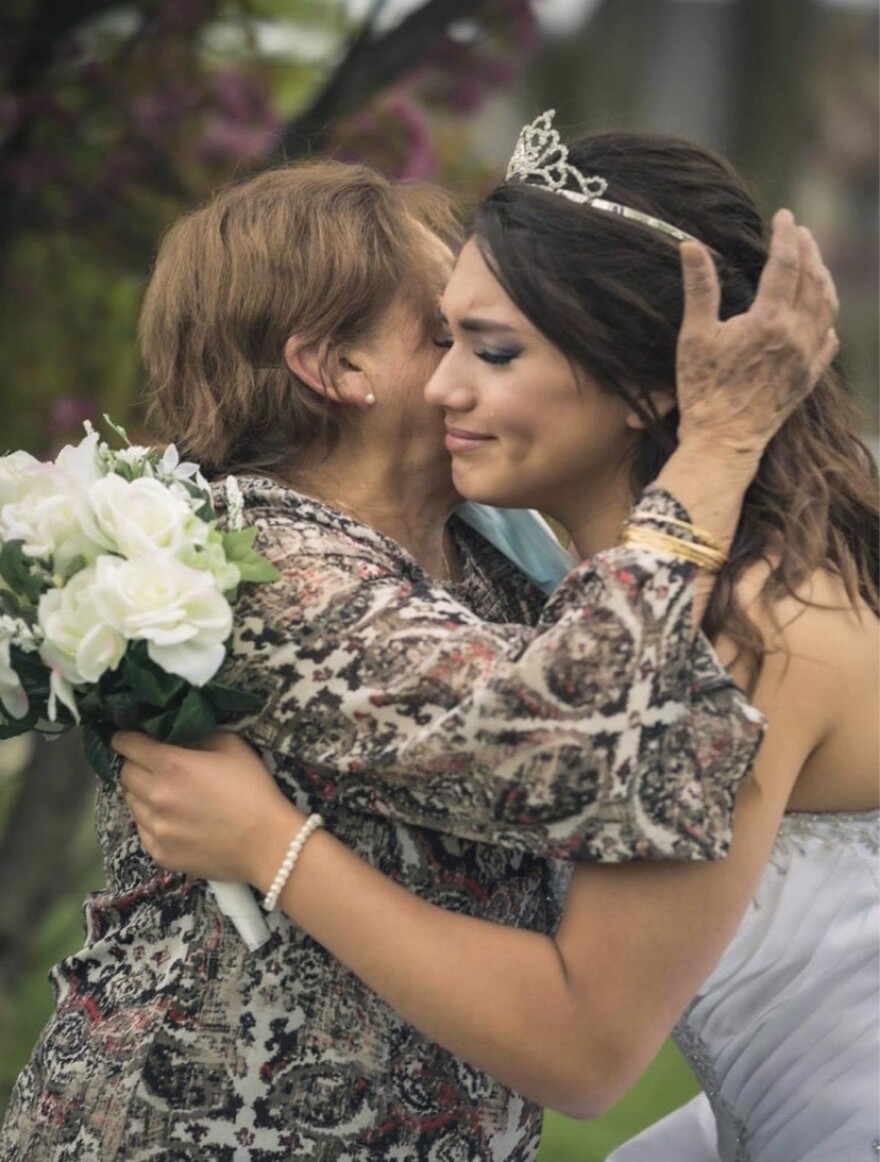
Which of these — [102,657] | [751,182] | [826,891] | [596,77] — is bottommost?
[596,77]

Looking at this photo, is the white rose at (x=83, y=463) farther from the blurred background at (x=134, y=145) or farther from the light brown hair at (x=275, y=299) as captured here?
the blurred background at (x=134, y=145)

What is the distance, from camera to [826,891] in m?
2.93

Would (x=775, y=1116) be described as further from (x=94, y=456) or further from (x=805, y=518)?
(x=94, y=456)

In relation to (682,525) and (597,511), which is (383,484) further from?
(682,525)

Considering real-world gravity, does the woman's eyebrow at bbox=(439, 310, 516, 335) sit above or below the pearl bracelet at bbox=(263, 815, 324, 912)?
above

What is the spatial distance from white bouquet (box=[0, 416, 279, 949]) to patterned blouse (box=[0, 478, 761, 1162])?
0.29 feet

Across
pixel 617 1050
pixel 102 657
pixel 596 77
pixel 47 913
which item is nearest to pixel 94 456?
pixel 102 657

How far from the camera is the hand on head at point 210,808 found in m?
2.62

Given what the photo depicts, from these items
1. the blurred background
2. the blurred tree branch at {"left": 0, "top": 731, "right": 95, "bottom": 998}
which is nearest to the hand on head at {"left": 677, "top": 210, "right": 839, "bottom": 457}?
the blurred background

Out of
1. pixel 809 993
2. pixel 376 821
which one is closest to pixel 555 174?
pixel 376 821

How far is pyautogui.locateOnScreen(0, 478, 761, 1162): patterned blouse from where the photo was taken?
95.2 inches

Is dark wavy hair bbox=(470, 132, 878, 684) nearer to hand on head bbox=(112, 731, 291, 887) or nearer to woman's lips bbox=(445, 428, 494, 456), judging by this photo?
woman's lips bbox=(445, 428, 494, 456)

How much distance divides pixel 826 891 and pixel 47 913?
339 cm

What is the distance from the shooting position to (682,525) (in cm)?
250
